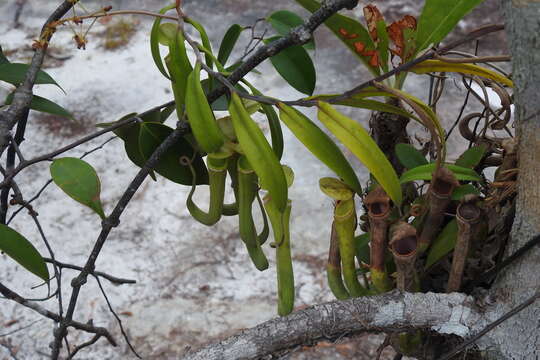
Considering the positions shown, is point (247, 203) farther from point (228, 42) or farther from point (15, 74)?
point (15, 74)

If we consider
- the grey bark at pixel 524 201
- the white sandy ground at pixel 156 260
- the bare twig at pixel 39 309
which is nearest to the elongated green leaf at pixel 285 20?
the grey bark at pixel 524 201

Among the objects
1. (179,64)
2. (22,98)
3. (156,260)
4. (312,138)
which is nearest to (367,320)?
(312,138)

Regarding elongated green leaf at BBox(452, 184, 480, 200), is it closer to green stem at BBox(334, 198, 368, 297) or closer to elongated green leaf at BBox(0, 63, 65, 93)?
green stem at BBox(334, 198, 368, 297)

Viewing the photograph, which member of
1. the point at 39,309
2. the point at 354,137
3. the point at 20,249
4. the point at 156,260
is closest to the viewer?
the point at 354,137

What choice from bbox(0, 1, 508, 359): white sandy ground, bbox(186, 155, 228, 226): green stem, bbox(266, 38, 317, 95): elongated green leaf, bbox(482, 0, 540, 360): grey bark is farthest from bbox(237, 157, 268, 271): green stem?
bbox(0, 1, 508, 359): white sandy ground

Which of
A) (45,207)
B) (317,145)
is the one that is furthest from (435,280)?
(45,207)
